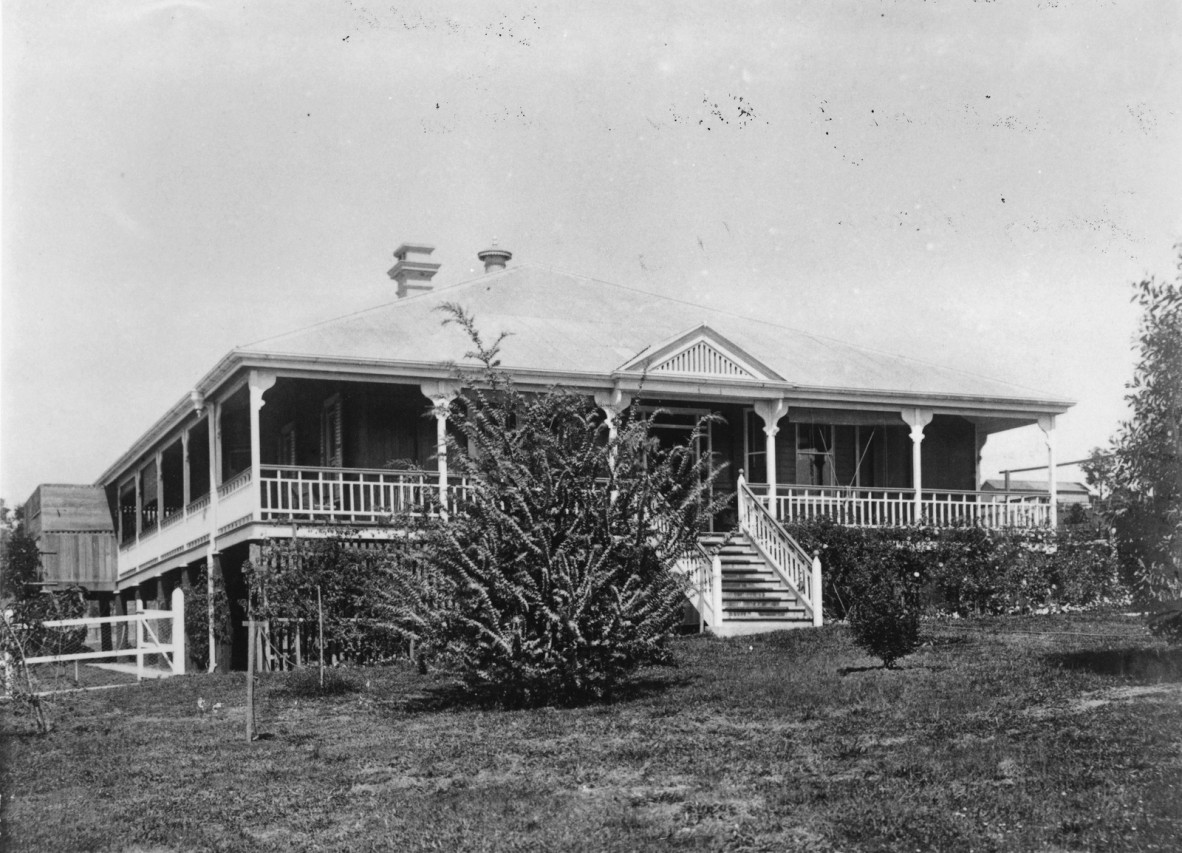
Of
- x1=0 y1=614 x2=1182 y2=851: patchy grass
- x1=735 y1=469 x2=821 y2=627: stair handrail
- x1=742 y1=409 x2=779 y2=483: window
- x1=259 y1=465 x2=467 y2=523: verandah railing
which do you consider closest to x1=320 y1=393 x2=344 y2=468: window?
x1=259 y1=465 x2=467 y2=523: verandah railing

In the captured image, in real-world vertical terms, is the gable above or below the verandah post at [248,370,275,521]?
above

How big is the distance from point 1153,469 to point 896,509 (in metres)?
13.5

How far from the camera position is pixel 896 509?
25.8 m

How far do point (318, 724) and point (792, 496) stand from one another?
481 inches

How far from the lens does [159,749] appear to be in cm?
1266

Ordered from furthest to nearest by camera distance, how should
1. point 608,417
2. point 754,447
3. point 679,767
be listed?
point 754,447
point 608,417
point 679,767

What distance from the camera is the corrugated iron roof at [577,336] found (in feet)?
74.2

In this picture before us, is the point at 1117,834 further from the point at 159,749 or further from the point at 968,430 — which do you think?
the point at 968,430

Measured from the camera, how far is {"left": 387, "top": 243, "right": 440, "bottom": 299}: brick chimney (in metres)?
30.1

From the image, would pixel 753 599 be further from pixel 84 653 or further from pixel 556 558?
pixel 84 653

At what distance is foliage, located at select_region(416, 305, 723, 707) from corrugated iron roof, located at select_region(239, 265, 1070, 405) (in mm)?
7694

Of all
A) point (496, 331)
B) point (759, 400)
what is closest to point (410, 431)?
point (496, 331)

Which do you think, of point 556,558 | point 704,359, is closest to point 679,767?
point 556,558

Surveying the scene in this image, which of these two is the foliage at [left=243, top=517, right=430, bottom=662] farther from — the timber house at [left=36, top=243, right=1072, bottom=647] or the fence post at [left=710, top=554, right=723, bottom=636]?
the fence post at [left=710, top=554, right=723, bottom=636]
